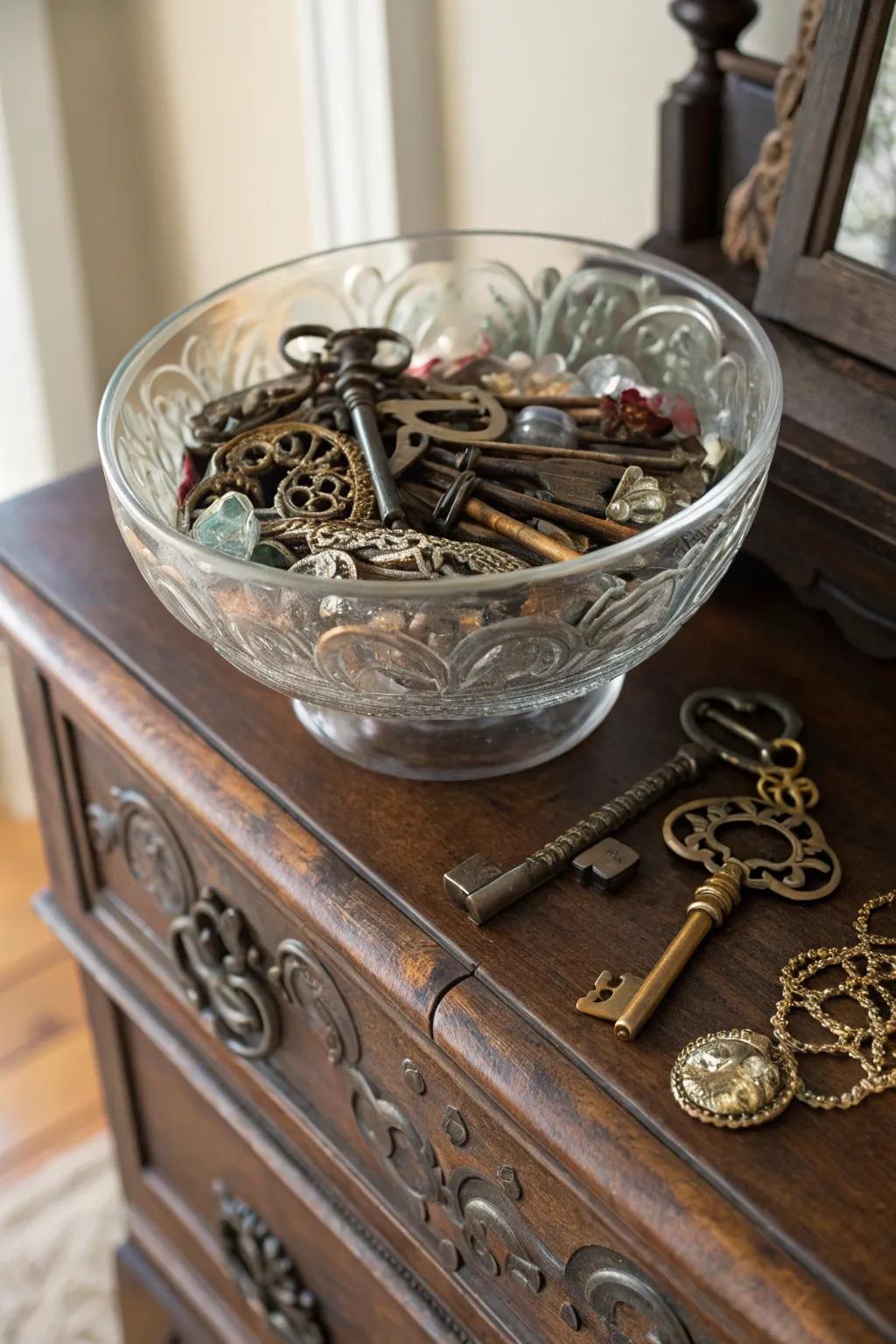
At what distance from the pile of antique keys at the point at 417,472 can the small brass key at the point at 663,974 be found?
14 cm

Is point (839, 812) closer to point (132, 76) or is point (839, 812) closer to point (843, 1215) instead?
point (843, 1215)

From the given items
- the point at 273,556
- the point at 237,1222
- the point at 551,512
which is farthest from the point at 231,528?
the point at 237,1222

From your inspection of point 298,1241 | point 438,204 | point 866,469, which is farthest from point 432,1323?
point 438,204

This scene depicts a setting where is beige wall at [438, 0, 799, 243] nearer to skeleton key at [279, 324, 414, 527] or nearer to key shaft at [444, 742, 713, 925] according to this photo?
skeleton key at [279, 324, 414, 527]

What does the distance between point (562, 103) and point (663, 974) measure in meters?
0.67

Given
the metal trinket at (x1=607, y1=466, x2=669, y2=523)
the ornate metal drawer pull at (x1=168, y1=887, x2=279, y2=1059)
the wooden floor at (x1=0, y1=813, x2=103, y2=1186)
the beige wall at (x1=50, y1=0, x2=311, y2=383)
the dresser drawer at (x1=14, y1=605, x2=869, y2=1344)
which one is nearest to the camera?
the dresser drawer at (x1=14, y1=605, x2=869, y2=1344)

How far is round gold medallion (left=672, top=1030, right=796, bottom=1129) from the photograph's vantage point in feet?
1.57

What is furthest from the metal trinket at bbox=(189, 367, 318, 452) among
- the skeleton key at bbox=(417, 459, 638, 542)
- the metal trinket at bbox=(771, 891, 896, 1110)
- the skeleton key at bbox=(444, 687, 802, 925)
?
the metal trinket at bbox=(771, 891, 896, 1110)

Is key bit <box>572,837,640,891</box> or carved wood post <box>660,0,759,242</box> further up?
carved wood post <box>660,0,759,242</box>

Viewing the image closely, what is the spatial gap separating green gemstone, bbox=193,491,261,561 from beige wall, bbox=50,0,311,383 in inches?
27.0

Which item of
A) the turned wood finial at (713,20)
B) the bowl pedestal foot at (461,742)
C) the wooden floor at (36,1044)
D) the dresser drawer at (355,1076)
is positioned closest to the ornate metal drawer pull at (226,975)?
the dresser drawer at (355,1076)

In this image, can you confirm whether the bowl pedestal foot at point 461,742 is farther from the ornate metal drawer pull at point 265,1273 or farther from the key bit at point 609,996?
the ornate metal drawer pull at point 265,1273

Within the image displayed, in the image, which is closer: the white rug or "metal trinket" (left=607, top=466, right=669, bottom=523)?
"metal trinket" (left=607, top=466, right=669, bottom=523)

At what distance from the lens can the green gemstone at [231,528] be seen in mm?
555
